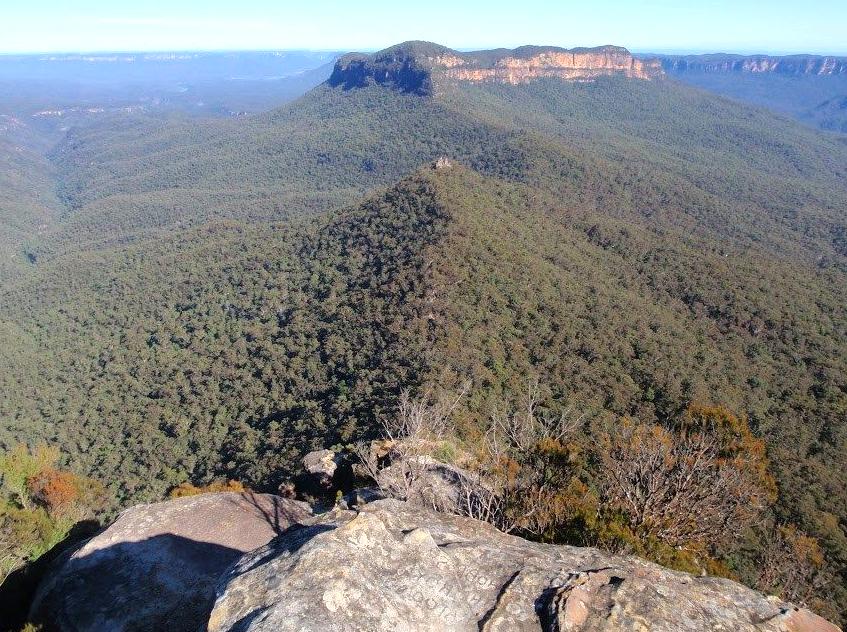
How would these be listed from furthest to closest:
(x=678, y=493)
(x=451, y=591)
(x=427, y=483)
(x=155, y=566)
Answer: (x=427, y=483), (x=678, y=493), (x=155, y=566), (x=451, y=591)

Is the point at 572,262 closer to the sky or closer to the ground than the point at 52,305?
closer to the sky

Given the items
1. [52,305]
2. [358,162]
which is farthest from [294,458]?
[358,162]

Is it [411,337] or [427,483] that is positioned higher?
[427,483]

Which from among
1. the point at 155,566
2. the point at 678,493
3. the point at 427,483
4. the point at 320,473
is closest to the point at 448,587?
the point at 427,483

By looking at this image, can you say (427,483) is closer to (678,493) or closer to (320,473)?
(678,493)

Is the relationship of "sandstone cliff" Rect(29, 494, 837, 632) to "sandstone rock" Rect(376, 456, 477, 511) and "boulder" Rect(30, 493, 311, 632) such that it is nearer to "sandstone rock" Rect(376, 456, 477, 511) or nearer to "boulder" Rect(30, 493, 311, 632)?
"boulder" Rect(30, 493, 311, 632)

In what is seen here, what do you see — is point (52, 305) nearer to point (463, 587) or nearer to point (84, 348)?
point (84, 348)
